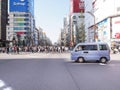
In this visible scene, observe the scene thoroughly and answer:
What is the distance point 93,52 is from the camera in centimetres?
2738

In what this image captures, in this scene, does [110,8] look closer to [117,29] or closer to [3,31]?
[117,29]

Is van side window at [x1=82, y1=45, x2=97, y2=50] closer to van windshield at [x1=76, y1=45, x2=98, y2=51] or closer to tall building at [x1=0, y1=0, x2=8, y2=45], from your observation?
van windshield at [x1=76, y1=45, x2=98, y2=51]

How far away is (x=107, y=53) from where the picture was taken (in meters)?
27.3

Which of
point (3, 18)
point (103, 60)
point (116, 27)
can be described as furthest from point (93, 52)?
point (3, 18)

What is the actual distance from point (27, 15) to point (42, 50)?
96258mm

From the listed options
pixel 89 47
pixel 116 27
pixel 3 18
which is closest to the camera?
pixel 89 47

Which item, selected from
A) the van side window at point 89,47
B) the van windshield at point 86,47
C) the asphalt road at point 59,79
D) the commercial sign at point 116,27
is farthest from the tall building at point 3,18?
the asphalt road at point 59,79

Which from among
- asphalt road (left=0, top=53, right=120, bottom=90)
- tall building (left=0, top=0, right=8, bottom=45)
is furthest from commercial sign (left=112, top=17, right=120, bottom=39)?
asphalt road (left=0, top=53, right=120, bottom=90)

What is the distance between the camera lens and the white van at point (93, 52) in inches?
1077

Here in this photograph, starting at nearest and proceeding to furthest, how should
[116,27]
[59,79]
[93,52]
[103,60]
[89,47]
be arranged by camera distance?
[59,79] → [93,52] → [103,60] → [89,47] → [116,27]

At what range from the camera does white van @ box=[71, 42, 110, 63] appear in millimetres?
27344

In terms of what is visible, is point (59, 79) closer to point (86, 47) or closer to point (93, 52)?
point (93, 52)

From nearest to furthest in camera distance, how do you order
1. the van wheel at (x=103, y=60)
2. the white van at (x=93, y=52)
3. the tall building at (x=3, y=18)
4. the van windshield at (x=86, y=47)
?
the white van at (x=93, y=52) < the van wheel at (x=103, y=60) < the van windshield at (x=86, y=47) < the tall building at (x=3, y=18)

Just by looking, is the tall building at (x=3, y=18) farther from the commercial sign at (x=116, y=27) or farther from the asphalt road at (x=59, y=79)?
the asphalt road at (x=59, y=79)
